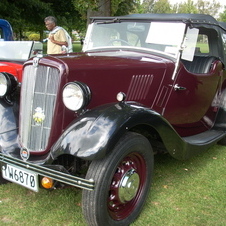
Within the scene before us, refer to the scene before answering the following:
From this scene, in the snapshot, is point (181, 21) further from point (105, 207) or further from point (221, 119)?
point (105, 207)

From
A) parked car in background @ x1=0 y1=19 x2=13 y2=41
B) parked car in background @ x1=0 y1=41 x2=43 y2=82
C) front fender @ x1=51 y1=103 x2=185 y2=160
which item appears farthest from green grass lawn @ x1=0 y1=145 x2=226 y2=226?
parked car in background @ x1=0 y1=19 x2=13 y2=41

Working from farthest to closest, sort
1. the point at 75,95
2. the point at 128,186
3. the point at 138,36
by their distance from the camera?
the point at 138,36, the point at 128,186, the point at 75,95

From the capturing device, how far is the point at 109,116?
232 centimetres

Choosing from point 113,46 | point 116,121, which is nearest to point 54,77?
point 116,121

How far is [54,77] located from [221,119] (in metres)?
2.81

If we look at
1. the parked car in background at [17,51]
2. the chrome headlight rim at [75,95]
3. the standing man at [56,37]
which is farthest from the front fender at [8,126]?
the standing man at [56,37]

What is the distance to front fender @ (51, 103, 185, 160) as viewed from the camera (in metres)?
2.17

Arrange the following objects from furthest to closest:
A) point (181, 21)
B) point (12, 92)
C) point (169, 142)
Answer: point (181, 21) < point (12, 92) < point (169, 142)

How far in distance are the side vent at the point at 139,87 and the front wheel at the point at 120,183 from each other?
1.84ft

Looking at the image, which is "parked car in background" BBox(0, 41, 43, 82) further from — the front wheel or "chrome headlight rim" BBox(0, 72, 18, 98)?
the front wheel

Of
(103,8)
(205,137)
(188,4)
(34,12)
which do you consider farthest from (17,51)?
(188,4)

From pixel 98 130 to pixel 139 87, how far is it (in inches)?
38.0

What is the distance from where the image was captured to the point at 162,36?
3.42 metres

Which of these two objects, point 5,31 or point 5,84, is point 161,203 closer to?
point 5,84
